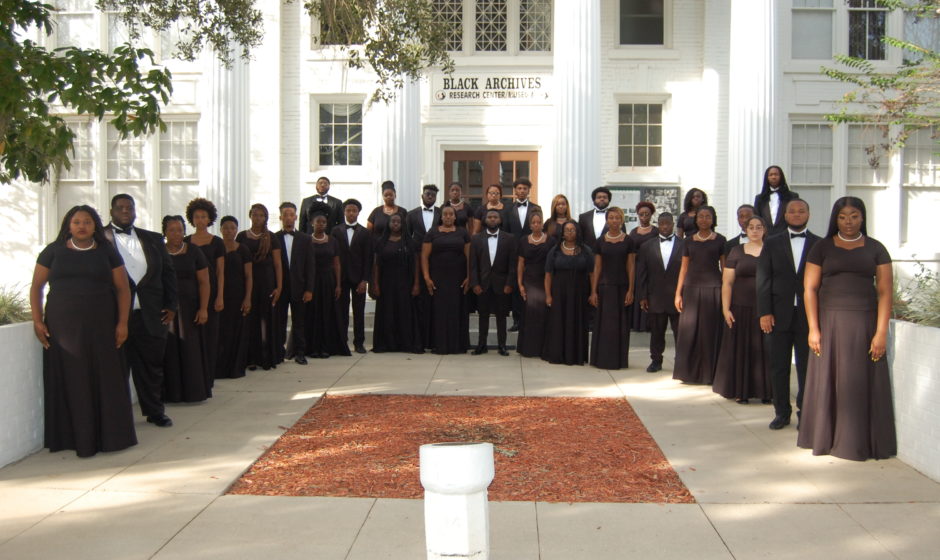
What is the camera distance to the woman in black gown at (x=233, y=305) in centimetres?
1077

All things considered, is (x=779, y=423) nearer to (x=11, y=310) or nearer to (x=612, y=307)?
(x=612, y=307)

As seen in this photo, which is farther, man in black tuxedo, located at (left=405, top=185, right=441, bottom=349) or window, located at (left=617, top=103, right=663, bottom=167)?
window, located at (left=617, top=103, right=663, bottom=167)

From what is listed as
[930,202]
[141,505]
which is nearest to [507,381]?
[141,505]

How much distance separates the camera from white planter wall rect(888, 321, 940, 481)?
6.51m

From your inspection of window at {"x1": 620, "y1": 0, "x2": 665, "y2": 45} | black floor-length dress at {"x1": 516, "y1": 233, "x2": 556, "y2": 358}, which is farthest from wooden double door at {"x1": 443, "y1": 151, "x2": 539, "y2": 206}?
black floor-length dress at {"x1": 516, "y1": 233, "x2": 556, "y2": 358}

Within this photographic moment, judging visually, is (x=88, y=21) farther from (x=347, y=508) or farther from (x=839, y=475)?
(x=839, y=475)

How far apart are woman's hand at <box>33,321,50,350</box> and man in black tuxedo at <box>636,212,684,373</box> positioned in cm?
703

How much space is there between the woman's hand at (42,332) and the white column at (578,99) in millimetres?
9447

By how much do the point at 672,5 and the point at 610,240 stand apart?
25.5 ft

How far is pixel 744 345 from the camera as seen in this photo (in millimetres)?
9312

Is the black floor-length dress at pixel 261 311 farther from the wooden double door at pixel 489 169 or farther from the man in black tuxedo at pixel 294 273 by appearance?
the wooden double door at pixel 489 169

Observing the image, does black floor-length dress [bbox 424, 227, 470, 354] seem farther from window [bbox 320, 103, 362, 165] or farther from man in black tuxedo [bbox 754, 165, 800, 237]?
window [bbox 320, 103, 362, 165]

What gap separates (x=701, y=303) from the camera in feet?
33.6

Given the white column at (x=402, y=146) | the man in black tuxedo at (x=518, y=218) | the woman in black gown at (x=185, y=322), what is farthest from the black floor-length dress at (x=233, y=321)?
the white column at (x=402, y=146)
